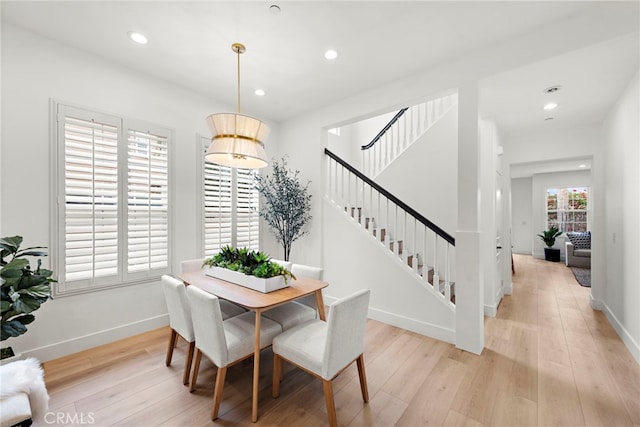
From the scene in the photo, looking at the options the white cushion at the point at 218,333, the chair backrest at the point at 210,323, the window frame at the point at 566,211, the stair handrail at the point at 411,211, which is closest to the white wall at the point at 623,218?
the stair handrail at the point at 411,211

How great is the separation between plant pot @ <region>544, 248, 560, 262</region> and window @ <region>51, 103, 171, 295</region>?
1008 centimetres

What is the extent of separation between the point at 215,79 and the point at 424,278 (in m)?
3.47

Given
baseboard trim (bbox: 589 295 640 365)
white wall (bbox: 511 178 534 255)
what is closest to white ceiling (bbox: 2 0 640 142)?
baseboard trim (bbox: 589 295 640 365)

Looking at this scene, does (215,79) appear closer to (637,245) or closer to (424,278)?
(424,278)

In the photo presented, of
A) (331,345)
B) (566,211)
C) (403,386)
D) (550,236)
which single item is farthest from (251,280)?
(566,211)

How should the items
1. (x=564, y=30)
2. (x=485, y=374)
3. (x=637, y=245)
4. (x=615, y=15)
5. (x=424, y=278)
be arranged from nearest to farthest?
(x=615, y=15)
(x=564, y=30)
(x=485, y=374)
(x=637, y=245)
(x=424, y=278)

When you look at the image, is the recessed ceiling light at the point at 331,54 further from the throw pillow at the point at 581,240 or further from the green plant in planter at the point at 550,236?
the green plant in planter at the point at 550,236

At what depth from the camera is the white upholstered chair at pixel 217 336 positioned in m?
1.72

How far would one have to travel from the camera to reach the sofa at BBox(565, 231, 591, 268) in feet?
22.1

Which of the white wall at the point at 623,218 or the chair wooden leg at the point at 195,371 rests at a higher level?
the white wall at the point at 623,218

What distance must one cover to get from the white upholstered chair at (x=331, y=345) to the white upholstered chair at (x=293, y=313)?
0.74 ft

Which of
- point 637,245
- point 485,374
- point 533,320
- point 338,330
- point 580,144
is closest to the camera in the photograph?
point 338,330

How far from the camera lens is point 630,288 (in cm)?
274

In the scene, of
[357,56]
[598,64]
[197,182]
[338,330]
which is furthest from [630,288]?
[197,182]
